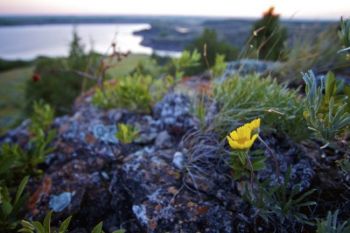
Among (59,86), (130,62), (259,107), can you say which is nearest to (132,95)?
(259,107)

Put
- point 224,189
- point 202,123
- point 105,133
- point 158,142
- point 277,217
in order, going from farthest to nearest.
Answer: point 105,133
point 158,142
point 202,123
point 224,189
point 277,217

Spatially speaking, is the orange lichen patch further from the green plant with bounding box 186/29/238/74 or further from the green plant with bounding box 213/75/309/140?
the green plant with bounding box 186/29/238/74

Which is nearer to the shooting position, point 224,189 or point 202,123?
point 224,189

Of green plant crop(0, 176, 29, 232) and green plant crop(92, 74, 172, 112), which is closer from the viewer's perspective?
green plant crop(0, 176, 29, 232)

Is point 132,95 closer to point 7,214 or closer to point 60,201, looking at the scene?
point 60,201

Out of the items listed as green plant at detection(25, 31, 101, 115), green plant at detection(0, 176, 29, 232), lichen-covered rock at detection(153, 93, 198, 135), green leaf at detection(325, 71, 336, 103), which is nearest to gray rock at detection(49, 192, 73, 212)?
green plant at detection(0, 176, 29, 232)

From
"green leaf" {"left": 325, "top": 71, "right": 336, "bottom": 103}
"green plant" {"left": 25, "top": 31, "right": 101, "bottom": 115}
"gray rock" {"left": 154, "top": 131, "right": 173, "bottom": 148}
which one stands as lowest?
"green plant" {"left": 25, "top": 31, "right": 101, "bottom": 115}

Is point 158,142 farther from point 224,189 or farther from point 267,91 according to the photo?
point 267,91

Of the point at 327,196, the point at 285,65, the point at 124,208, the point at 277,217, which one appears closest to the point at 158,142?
the point at 124,208
